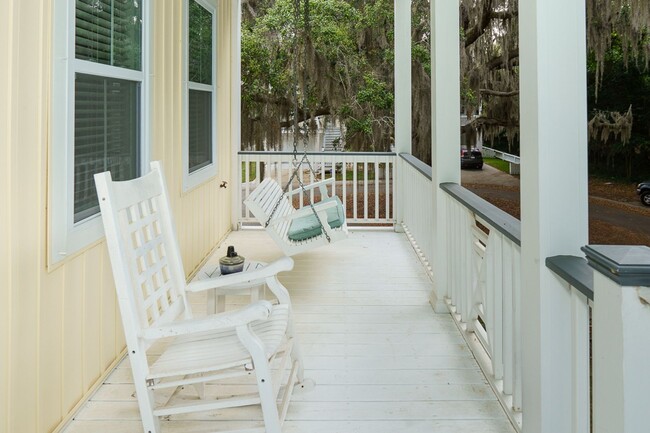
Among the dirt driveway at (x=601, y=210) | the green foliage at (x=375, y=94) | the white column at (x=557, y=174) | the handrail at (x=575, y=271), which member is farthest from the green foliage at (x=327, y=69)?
the handrail at (x=575, y=271)

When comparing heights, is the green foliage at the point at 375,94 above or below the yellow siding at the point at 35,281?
above

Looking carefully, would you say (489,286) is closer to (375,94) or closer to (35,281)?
(35,281)

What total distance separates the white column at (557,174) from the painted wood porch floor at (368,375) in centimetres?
59

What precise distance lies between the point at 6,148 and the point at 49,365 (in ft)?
2.69

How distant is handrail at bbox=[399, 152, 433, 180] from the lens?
468 centimetres

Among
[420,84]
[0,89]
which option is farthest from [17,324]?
[420,84]

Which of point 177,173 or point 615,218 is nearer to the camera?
point 177,173

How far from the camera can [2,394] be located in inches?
74.6

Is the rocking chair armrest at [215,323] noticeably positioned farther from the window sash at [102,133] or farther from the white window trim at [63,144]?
the window sash at [102,133]

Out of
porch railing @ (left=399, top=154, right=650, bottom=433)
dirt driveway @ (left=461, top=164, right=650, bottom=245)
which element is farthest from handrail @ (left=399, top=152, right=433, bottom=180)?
dirt driveway @ (left=461, top=164, right=650, bottom=245)

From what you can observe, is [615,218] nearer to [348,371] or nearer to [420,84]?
[420,84]

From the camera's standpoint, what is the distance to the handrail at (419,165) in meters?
4.68

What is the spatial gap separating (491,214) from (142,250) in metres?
1.48

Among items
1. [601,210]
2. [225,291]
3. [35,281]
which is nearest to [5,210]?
[35,281]
